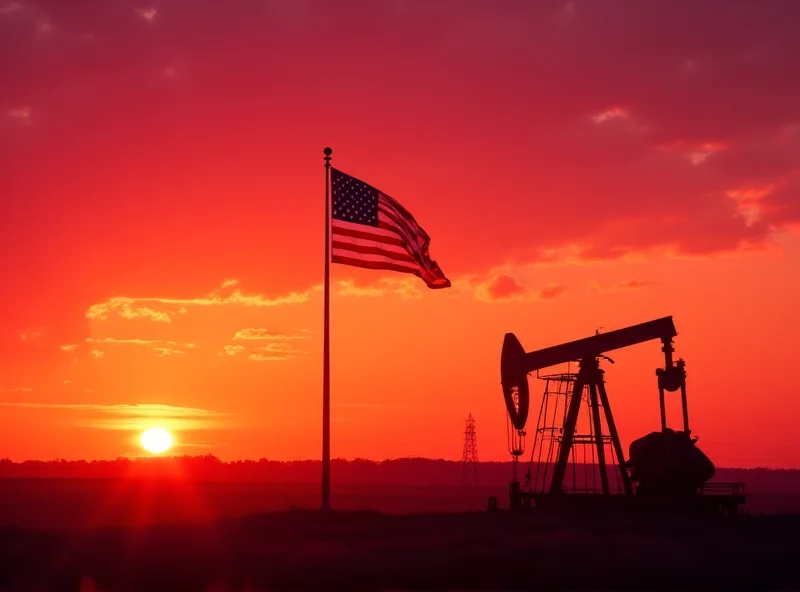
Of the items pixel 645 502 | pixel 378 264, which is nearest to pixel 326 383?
pixel 378 264

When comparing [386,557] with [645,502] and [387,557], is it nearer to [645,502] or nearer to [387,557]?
[387,557]

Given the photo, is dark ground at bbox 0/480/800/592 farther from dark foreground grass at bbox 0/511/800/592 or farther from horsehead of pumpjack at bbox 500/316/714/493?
horsehead of pumpjack at bbox 500/316/714/493

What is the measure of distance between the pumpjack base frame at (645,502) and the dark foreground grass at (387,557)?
6.83 metres

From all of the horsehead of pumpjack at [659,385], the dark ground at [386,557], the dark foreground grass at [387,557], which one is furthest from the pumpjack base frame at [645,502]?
the dark foreground grass at [387,557]

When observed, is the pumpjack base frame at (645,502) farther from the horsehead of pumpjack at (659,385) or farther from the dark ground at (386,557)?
the dark ground at (386,557)

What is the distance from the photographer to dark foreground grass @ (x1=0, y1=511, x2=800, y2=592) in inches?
794

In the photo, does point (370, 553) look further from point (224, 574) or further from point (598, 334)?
point (598, 334)

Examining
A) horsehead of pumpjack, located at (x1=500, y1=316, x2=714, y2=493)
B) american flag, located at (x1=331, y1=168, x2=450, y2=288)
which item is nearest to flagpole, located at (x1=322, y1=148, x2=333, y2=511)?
american flag, located at (x1=331, y1=168, x2=450, y2=288)

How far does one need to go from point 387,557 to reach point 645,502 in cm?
1648

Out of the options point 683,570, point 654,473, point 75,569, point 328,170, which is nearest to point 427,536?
point 683,570

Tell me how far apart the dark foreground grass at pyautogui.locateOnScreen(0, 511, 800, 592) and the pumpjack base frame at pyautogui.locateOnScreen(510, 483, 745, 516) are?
6825mm

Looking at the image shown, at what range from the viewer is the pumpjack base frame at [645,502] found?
34.8 meters

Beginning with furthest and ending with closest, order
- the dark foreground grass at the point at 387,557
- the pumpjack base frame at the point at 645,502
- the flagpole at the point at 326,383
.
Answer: the pumpjack base frame at the point at 645,502
the flagpole at the point at 326,383
the dark foreground grass at the point at 387,557

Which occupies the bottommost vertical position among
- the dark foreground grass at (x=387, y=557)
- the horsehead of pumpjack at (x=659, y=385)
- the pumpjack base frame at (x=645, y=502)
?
the dark foreground grass at (x=387, y=557)
